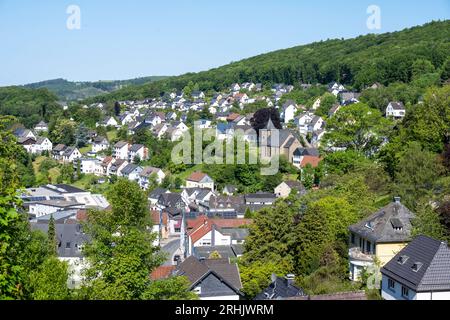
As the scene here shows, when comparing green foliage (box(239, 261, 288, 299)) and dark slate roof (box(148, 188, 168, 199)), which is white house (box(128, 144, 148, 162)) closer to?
dark slate roof (box(148, 188, 168, 199))

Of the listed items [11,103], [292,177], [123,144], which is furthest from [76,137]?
[292,177]

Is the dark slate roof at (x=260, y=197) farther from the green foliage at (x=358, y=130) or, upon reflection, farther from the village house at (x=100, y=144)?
the village house at (x=100, y=144)

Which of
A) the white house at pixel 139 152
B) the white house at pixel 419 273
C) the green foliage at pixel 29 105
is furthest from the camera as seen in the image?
the green foliage at pixel 29 105

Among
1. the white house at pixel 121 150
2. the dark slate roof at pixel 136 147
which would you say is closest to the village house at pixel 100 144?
the white house at pixel 121 150

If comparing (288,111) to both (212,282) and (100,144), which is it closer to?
(100,144)

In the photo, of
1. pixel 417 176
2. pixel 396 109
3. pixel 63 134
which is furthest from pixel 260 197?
pixel 63 134

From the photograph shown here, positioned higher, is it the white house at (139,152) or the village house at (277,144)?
the village house at (277,144)
